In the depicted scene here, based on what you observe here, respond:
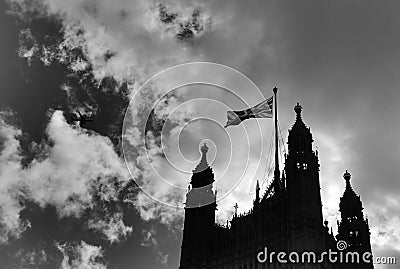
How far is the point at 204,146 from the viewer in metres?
103

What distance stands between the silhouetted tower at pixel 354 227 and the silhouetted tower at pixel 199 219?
23704mm

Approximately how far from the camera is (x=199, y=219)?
92.0m

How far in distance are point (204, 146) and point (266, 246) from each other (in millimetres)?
30445

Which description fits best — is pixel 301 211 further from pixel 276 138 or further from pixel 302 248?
pixel 276 138

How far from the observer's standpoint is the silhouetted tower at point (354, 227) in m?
91.6

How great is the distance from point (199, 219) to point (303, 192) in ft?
69.4

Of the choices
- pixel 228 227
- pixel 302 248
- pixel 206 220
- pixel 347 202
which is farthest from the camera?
pixel 347 202

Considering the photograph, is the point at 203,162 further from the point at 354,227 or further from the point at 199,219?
the point at 354,227

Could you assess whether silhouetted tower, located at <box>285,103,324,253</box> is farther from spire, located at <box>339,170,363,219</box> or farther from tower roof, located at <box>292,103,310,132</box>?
spire, located at <box>339,170,363,219</box>

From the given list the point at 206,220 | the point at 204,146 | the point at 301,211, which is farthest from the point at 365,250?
the point at 204,146

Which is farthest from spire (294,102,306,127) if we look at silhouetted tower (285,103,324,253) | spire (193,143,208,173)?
spire (193,143,208,173)

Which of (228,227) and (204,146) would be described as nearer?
(228,227)

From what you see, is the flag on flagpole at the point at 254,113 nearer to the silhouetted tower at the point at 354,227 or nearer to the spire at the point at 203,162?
the spire at the point at 203,162

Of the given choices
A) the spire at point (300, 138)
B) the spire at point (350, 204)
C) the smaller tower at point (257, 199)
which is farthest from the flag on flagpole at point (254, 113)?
the spire at point (350, 204)
